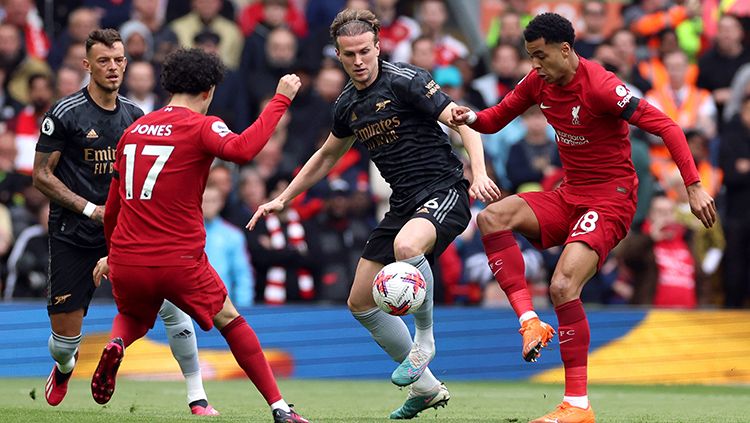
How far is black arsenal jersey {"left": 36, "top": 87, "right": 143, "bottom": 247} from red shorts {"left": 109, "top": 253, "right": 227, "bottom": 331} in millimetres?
1680

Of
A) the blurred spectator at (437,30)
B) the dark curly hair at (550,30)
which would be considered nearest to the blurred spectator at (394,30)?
the blurred spectator at (437,30)

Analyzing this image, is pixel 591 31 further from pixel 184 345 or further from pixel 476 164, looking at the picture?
pixel 184 345

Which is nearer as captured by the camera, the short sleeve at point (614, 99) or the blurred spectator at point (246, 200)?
the short sleeve at point (614, 99)

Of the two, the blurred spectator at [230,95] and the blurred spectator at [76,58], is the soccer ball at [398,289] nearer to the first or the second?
the blurred spectator at [230,95]

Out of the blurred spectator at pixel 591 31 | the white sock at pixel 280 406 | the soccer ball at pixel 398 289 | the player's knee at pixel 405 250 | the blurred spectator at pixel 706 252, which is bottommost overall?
the blurred spectator at pixel 706 252

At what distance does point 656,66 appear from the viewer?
18.1 m

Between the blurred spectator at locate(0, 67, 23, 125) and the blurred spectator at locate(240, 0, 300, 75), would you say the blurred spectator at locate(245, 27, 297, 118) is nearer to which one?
the blurred spectator at locate(240, 0, 300, 75)

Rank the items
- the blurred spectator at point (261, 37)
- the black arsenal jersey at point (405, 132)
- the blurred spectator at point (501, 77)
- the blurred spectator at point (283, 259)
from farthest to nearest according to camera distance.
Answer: the blurred spectator at point (501, 77)
the blurred spectator at point (261, 37)
the blurred spectator at point (283, 259)
the black arsenal jersey at point (405, 132)

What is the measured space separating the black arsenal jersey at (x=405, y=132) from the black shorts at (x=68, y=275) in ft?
7.50

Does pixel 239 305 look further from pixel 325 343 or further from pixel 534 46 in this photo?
pixel 534 46

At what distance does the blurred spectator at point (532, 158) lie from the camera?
15875mm

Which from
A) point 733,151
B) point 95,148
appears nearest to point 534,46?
point 95,148

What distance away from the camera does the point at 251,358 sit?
334 inches

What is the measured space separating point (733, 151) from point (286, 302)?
5414 millimetres
